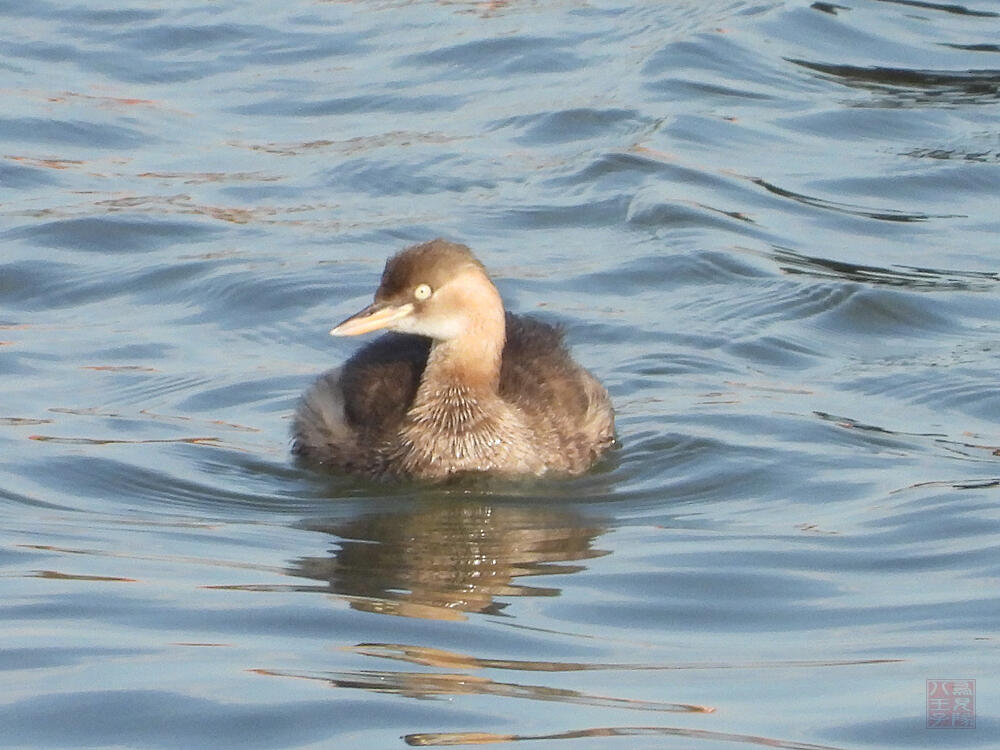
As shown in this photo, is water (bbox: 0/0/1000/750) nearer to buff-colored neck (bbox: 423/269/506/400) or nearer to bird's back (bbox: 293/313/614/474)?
bird's back (bbox: 293/313/614/474)

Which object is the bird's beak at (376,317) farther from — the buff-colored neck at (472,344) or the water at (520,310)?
the water at (520,310)

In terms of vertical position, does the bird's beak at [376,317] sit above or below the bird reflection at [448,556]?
above

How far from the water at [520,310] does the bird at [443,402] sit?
16 cm

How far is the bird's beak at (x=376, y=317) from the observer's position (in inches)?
348

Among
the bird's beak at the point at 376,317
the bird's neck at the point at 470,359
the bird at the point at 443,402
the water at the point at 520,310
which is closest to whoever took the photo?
the water at the point at 520,310

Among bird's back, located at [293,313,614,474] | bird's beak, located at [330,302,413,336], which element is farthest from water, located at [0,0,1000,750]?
bird's beak, located at [330,302,413,336]

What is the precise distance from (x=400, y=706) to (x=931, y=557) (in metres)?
2.64

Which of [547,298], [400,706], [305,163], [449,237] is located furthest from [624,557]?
[305,163]

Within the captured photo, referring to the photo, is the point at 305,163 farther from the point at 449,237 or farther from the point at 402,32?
the point at 402,32

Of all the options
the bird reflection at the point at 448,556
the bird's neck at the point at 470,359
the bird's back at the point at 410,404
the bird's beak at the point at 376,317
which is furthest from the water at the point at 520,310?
the bird's beak at the point at 376,317

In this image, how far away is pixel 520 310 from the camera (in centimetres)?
1182

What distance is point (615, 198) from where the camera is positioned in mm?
13719

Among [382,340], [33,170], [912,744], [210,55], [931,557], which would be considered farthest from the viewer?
[210,55]

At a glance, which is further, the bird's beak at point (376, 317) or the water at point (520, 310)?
the bird's beak at point (376, 317)
